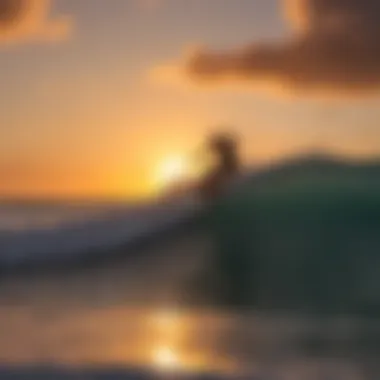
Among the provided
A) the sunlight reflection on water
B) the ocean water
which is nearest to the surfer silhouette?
the ocean water

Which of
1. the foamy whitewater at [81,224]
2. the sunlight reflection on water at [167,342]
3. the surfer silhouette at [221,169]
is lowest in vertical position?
the sunlight reflection on water at [167,342]

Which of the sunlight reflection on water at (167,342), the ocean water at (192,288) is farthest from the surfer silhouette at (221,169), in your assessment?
the sunlight reflection on water at (167,342)

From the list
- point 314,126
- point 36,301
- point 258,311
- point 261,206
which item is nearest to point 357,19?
point 314,126

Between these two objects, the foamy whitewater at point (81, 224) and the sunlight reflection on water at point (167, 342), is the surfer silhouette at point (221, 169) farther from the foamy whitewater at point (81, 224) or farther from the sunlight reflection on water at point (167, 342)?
the sunlight reflection on water at point (167, 342)

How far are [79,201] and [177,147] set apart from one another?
0.12 metres

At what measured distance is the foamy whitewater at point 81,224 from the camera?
3.42ft

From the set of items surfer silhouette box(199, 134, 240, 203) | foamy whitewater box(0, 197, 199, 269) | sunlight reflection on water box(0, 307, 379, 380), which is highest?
surfer silhouette box(199, 134, 240, 203)

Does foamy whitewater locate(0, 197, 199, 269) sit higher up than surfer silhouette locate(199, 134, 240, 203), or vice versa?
surfer silhouette locate(199, 134, 240, 203)

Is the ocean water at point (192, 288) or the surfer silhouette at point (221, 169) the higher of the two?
the surfer silhouette at point (221, 169)

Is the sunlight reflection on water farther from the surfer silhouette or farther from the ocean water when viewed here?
the surfer silhouette

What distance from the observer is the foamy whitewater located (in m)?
1.04

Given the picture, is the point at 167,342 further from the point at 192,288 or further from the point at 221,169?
the point at 221,169

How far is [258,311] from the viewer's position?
105 centimetres

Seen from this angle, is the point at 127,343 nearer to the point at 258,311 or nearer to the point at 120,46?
the point at 258,311
